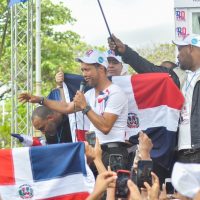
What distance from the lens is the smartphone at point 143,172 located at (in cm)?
449

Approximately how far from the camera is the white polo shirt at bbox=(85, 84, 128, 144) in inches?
249

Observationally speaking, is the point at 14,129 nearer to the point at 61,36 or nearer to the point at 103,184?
the point at 103,184

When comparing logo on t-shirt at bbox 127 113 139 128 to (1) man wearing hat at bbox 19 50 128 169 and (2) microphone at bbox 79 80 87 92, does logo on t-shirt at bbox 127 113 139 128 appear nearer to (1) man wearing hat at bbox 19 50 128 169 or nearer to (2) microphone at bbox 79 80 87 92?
(1) man wearing hat at bbox 19 50 128 169

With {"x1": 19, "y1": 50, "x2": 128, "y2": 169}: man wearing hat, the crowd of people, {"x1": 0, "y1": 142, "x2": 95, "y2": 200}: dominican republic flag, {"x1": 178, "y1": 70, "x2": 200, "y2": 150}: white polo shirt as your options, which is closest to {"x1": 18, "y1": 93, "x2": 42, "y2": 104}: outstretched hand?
the crowd of people

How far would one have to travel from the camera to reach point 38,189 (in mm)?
6070

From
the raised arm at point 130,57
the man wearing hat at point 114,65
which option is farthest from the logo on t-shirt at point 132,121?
the man wearing hat at point 114,65

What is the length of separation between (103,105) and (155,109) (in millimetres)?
615

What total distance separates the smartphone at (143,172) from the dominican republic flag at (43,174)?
60.0 inches

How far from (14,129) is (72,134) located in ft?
18.5

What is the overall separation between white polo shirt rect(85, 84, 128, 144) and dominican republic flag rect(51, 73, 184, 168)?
1.10 feet

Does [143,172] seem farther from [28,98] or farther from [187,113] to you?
[28,98]

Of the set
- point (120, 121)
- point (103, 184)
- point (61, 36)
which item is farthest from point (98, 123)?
point (61, 36)

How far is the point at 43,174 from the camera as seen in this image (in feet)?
20.1

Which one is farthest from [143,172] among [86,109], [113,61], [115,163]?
[113,61]
